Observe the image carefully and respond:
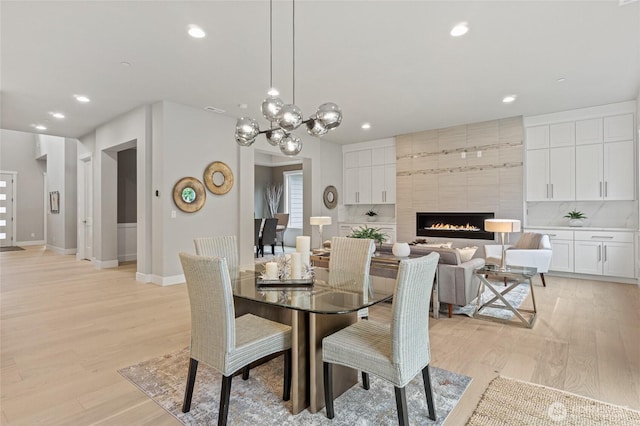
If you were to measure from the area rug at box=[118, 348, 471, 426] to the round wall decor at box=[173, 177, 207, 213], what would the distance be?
310 cm

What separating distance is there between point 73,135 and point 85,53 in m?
5.10

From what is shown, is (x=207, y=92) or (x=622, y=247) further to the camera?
(x=622, y=247)

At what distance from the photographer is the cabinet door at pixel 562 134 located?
18.9 feet

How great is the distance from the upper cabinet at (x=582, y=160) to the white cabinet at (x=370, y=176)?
2766 mm

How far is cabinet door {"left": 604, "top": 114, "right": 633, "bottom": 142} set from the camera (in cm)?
532

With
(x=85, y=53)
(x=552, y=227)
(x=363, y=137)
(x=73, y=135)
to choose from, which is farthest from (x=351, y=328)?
(x=73, y=135)

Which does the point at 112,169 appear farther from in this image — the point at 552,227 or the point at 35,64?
the point at 552,227

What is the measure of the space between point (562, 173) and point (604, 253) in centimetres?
144

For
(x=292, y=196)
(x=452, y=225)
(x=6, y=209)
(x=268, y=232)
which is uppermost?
(x=292, y=196)

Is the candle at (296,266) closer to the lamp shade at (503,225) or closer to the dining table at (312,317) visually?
the dining table at (312,317)

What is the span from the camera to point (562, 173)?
5844 mm

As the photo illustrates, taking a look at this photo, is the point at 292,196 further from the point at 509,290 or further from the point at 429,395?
the point at 429,395

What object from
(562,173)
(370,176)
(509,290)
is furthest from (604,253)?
(370,176)

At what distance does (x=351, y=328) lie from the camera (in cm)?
203
